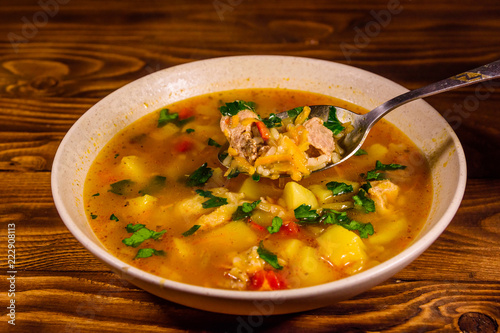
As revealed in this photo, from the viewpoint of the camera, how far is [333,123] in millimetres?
3395

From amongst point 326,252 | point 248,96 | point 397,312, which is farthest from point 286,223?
point 248,96

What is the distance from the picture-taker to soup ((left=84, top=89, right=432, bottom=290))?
8.54 ft

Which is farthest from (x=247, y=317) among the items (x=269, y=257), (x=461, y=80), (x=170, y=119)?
(x=461, y=80)

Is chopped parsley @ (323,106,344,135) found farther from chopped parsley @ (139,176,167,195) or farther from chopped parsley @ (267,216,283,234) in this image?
chopped parsley @ (139,176,167,195)

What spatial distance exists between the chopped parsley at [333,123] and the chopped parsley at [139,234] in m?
1.32

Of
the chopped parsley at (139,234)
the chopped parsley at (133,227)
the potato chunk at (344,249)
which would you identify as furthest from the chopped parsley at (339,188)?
the chopped parsley at (133,227)

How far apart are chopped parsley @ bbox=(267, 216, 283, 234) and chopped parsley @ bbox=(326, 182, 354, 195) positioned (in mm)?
425

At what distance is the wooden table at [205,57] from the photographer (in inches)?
106

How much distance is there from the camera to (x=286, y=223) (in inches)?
112

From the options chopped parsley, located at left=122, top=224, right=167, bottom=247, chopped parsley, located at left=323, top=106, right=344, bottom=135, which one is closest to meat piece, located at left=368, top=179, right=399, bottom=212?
chopped parsley, located at left=323, top=106, right=344, bottom=135

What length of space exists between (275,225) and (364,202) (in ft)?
1.86

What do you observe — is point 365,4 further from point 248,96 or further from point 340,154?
point 340,154

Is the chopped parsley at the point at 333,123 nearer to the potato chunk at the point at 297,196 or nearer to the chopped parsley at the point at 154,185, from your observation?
the potato chunk at the point at 297,196

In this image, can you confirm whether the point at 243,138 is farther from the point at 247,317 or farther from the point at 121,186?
the point at 247,317
